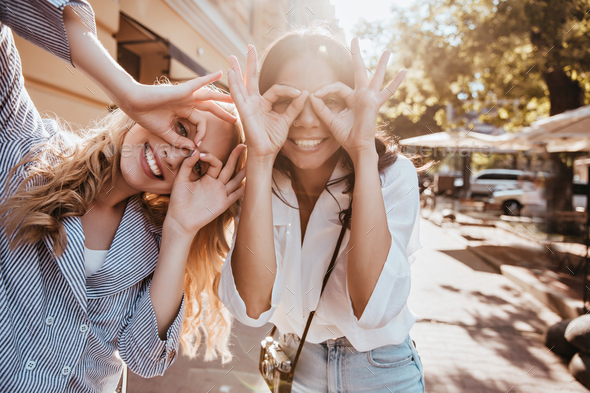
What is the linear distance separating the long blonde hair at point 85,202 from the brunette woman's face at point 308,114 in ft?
1.06

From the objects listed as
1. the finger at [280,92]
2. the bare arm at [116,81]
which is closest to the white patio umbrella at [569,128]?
the finger at [280,92]

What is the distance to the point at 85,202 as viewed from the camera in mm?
1545

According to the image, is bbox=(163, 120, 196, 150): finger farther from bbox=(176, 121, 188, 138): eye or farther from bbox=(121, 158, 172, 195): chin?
bbox=(121, 158, 172, 195): chin

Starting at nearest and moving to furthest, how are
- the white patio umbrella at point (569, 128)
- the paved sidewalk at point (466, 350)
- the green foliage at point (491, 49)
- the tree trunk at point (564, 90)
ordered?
the paved sidewalk at point (466, 350) < the white patio umbrella at point (569, 128) < the green foliage at point (491, 49) < the tree trunk at point (564, 90)

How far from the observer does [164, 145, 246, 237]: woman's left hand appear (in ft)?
4.86

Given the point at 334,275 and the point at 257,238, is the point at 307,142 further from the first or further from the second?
the point at 334,275

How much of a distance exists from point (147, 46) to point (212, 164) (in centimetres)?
465

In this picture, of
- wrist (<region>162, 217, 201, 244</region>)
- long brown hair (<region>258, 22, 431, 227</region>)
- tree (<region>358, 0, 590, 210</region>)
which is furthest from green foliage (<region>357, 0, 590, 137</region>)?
wrist (<region>162, 217, 201, 244</region>)

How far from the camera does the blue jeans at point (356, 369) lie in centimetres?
146

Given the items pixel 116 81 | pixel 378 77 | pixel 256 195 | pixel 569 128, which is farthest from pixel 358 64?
pixel 569 128

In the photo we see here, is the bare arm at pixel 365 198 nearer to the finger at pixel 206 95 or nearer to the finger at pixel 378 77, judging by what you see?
the finger at pixel 378 77

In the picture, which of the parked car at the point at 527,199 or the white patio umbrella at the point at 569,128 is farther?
the parked car at the point at 527,199

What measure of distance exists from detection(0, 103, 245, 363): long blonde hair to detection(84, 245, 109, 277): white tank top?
0.18m

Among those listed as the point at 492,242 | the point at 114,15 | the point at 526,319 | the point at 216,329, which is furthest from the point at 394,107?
the point at 216,329
